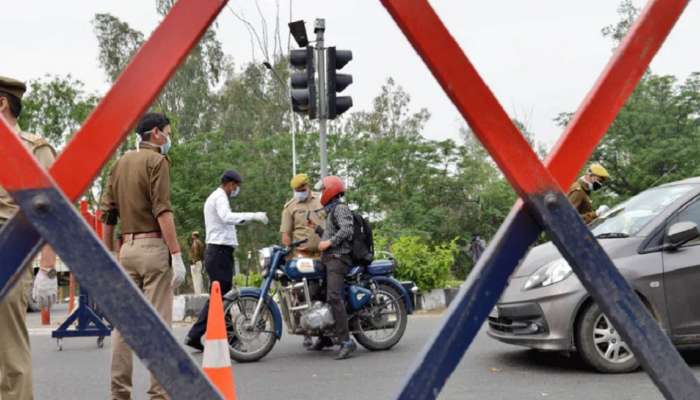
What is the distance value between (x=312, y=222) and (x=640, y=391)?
14.2 ft

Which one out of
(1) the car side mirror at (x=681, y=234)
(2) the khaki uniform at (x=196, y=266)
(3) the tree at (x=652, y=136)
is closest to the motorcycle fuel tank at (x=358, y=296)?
(1) the car side mirror at (x=681, y=234)

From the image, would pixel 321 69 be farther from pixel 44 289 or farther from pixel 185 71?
pixel 185 71

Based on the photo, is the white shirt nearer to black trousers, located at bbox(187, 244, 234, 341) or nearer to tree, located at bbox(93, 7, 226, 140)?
black trousers, located at bbox(187, 244, 234, 341)

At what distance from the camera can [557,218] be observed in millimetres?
1578

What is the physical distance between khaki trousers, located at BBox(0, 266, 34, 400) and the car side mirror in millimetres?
4730

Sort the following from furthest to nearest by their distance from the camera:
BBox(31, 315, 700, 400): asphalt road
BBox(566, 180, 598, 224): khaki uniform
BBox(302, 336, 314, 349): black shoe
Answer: BBox(566, 180, 598, 224): khaki uniform < BBox(302, 336, 314, 349): black shoe < BBox(31, 315, 700, 400): asphalt road

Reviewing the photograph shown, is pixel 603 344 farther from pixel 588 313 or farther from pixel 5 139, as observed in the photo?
pixel 5 139

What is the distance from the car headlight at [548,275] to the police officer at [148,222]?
2970 mm

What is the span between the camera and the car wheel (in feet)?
20.8

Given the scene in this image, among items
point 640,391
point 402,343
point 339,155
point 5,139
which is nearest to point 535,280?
point 640,391

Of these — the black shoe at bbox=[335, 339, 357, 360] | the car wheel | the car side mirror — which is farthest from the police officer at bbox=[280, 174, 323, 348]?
the car side mirror

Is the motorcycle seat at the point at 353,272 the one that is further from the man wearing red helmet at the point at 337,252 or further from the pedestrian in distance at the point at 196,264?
the pedestrian in distance at the point at 196,264

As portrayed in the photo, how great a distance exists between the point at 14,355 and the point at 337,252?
452cm

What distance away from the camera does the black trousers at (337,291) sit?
804 cm
